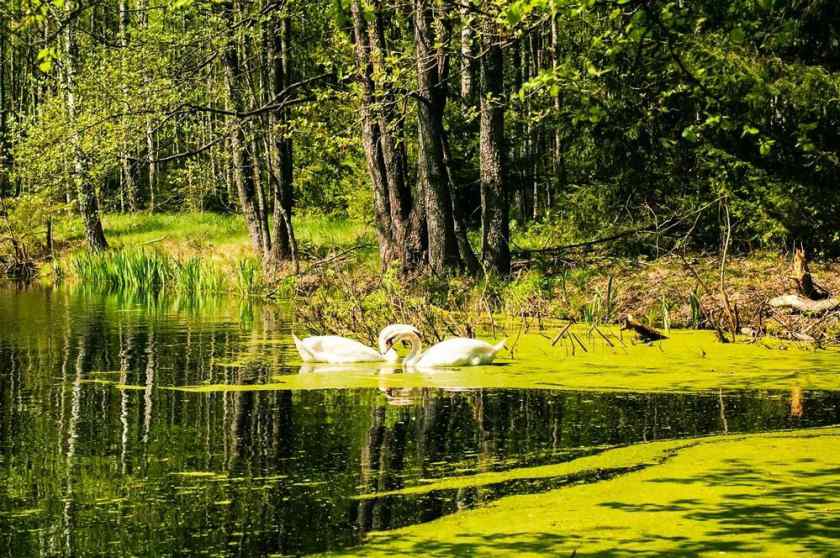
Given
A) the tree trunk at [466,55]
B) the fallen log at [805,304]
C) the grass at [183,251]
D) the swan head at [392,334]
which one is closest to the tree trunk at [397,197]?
the grass at [183,251]

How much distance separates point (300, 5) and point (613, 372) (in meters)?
11.3

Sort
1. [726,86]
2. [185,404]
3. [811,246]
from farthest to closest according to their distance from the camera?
[811,246] → [726,86] → [185,404]

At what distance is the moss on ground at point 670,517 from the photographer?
16.2 feet

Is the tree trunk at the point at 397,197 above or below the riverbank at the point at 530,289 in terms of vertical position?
above

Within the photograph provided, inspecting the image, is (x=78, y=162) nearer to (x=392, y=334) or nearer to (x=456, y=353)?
(x=392, y=334)

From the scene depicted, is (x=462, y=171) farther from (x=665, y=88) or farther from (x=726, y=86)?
(x=726, y=86)

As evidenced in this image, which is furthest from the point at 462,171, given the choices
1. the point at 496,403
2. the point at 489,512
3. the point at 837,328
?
the point at 489,512

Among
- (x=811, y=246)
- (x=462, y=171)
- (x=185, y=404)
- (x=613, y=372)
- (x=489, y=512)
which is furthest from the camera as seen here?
(x=462, y=171)

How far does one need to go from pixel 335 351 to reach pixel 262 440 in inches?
150

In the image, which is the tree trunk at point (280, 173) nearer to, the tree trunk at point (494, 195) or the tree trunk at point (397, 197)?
the tree trunk at point (397, 197)

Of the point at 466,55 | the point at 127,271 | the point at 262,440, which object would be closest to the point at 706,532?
the point at 262,440

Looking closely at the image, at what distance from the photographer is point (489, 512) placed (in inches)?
221

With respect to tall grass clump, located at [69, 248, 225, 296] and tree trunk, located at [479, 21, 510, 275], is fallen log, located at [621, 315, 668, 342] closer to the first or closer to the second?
tree trunk, located at [479, 21, 510, 275]

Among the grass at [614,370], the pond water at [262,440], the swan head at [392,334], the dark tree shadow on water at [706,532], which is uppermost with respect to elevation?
the swan head at [392,334]
